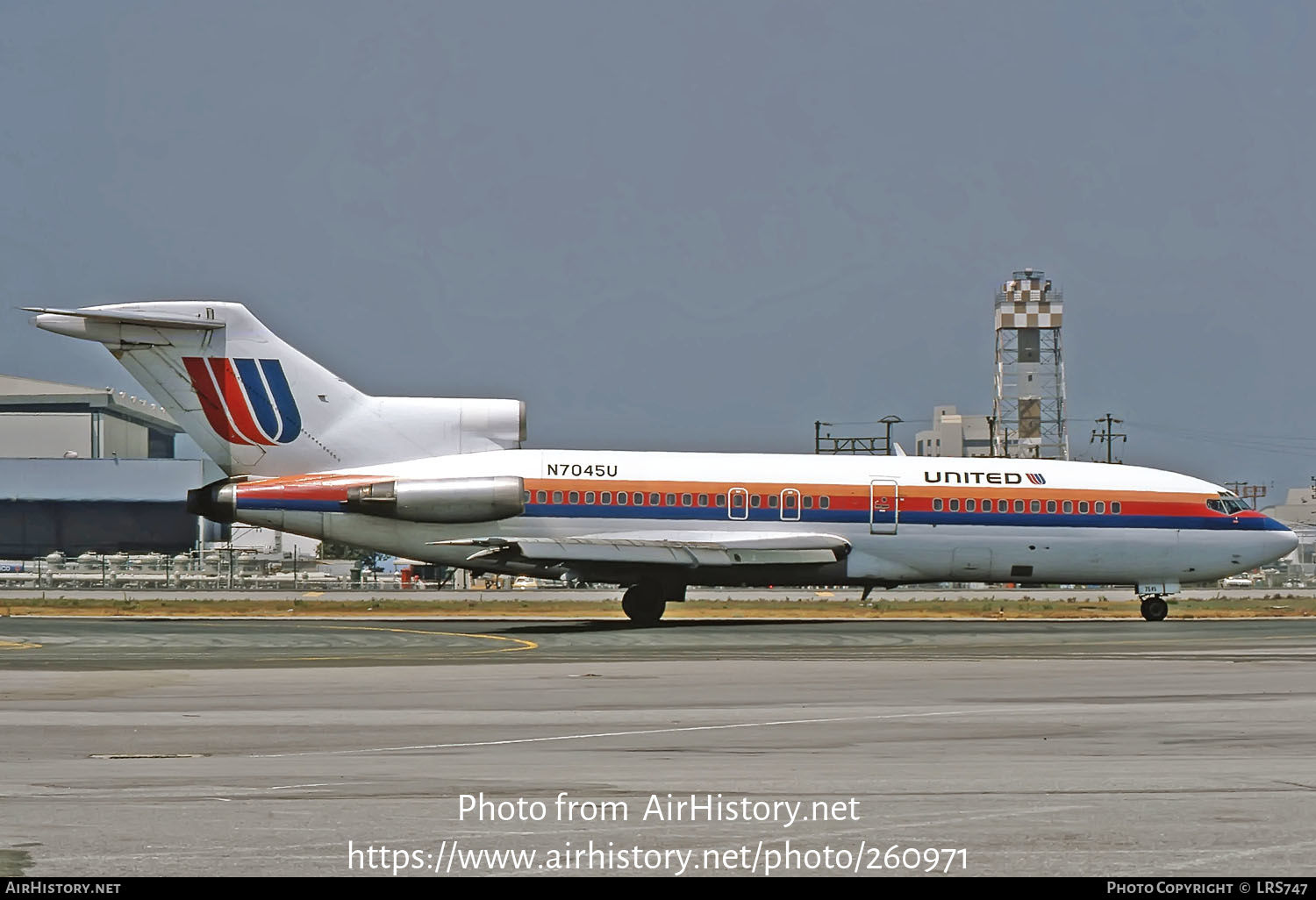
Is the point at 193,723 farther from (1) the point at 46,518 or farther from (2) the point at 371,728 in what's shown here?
(1) the point at 46,518

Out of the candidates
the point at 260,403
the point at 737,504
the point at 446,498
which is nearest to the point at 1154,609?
the point at 737,504

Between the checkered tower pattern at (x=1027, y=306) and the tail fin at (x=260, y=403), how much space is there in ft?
344

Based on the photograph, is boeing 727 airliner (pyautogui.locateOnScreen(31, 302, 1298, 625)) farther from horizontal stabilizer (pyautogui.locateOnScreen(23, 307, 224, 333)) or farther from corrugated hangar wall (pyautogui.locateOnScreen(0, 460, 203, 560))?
corrugated hangar wall (pyautogui.locateOnScreen(0, 460, 203, 560))

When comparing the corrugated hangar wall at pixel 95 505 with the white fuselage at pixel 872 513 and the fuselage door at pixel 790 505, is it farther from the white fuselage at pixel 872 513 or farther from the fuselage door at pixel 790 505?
the fuselage door at pixel 790 505

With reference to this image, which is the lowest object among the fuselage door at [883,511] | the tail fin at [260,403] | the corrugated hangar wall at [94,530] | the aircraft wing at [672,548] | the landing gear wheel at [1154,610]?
the corrugated hangar wall at [94,530]

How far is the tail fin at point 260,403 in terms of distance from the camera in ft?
117

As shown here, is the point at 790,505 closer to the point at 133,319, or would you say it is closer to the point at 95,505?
the point at 133,319

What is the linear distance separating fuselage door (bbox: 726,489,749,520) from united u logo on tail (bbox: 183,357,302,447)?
1016 cm

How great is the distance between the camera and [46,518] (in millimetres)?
112000

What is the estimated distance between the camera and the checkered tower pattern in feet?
444

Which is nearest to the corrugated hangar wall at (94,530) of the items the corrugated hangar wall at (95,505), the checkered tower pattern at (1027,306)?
the corrugated hangar wall at (95,505)

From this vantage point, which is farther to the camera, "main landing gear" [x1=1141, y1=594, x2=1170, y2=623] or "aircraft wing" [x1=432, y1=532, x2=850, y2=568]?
"main landing gear" [x1=1141, y1=594, x2=1170, y2=623]

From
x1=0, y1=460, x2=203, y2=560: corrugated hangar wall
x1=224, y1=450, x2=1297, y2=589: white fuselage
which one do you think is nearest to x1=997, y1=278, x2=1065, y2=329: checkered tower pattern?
x1=0, y1=460, x2=203, y2=560: corrugated hangar wall

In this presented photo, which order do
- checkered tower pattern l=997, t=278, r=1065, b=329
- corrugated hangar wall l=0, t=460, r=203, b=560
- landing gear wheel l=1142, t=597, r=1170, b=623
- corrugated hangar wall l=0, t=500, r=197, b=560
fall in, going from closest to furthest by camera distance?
1. landing gear wheel l=1142, t=597, r=1170, b=623
2. corrugated hangar wall l=0, t=460, r=203, b=560
3. corrugated hangar wall l=0, t=500, r=197, b=560
4. checkered tower pattern l=997, t=278, r=1065, b=329
